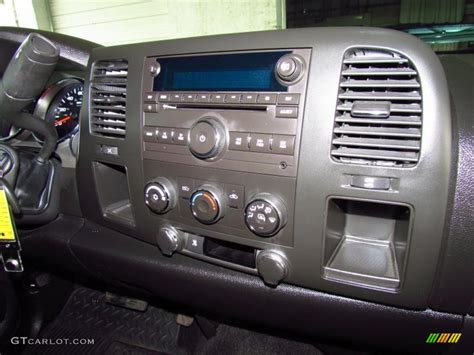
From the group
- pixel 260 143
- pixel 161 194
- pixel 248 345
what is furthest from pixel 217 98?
pixel 248 345

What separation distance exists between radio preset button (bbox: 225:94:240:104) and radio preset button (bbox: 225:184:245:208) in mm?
157

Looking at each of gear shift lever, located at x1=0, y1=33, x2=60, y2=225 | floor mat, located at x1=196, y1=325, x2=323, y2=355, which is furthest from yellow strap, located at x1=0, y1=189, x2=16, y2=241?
floor mat, located at x1=196, y1=325, x2=323, y2=355

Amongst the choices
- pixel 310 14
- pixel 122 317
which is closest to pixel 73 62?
pixel 122 317

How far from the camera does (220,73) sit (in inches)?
24.1

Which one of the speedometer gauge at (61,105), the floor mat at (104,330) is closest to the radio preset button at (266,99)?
the speedometer gauge at (61,105)

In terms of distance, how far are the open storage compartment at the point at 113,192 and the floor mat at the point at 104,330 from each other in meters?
0.76

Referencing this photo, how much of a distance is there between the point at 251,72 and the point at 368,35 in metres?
0.20

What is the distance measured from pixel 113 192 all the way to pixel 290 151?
1.83 feet

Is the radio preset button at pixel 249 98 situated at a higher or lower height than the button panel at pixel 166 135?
higher

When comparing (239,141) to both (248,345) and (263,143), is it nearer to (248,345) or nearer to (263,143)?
(263,143)

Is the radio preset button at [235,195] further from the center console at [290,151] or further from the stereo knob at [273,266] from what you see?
the stereo knob at [273,266]

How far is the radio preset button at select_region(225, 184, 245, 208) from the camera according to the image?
0.61m

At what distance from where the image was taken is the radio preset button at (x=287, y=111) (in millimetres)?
536

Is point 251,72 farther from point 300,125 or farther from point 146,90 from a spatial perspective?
point 146,90
